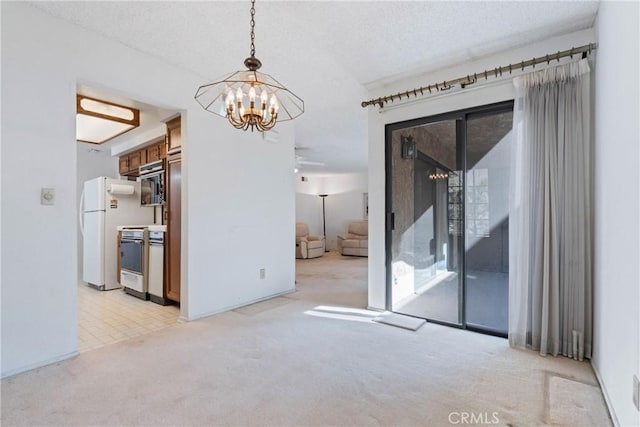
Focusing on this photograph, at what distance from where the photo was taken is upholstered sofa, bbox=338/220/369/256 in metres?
8.15

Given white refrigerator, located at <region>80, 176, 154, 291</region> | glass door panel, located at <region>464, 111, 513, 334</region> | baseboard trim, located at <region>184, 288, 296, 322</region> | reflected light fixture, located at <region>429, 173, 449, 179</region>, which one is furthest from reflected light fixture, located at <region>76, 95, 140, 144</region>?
glass door panel, located at <region>464, 111, 513, 334</region>

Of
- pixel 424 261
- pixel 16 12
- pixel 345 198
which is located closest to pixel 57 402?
pixel 16 12

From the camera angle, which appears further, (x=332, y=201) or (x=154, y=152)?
(x=332, y=201)

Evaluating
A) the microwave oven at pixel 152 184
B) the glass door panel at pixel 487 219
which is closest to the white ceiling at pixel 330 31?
the glass door panel at pixel 487 219

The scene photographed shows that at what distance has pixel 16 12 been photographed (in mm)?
2104

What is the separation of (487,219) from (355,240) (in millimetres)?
5548

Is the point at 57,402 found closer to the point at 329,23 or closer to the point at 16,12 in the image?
the point at 16,12

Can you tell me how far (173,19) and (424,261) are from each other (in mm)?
3197

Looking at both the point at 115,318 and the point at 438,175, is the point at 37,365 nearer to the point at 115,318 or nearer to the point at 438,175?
the point at 115,318

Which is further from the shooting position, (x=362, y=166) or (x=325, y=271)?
(x=362, y=166)

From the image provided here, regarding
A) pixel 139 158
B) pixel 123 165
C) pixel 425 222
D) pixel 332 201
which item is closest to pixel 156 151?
pixel 139 158

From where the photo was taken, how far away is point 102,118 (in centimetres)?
364

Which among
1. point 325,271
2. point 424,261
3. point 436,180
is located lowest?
point 325,271

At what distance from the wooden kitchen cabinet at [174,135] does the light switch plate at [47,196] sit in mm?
1363
